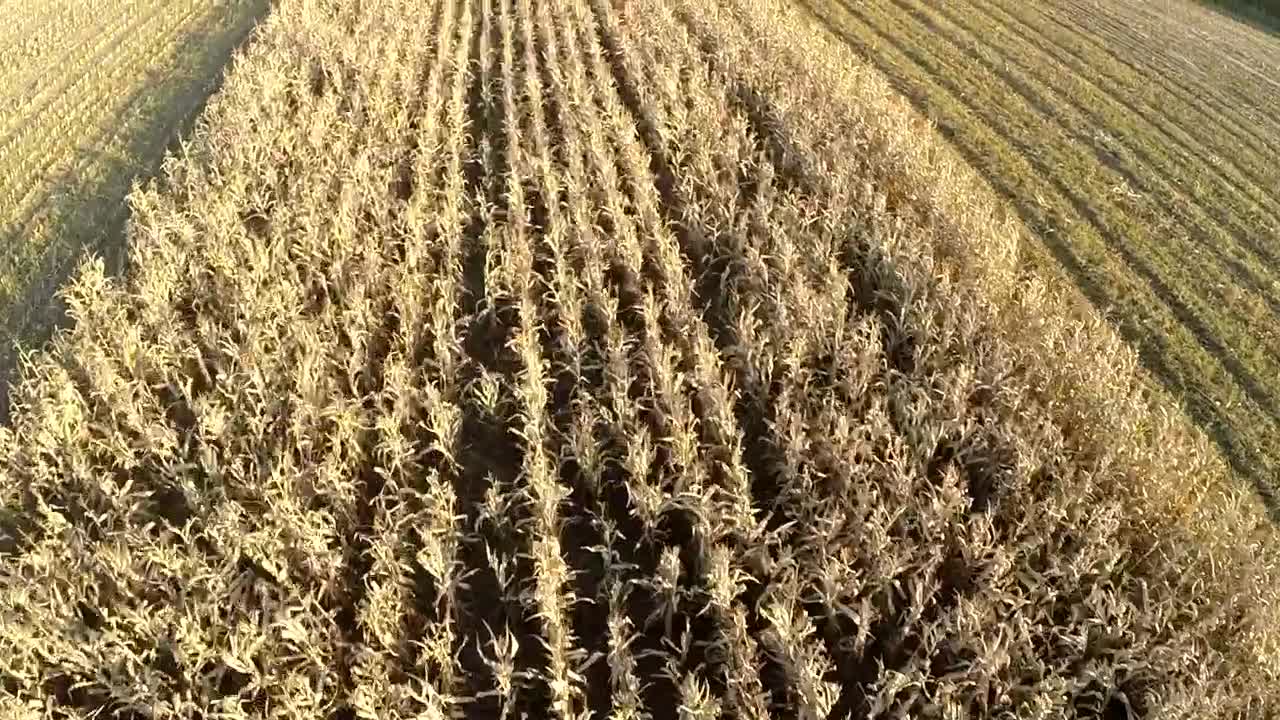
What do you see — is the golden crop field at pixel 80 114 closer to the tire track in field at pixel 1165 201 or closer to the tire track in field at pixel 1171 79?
the tire track in field at pixel 1165 201

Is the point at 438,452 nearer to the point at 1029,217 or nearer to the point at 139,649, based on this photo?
the point at 139,649

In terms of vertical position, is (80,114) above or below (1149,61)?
below

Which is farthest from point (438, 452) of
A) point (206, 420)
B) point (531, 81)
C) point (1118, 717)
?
point (531, 81)

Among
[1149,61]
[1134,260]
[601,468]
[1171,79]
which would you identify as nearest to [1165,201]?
[1134,260]

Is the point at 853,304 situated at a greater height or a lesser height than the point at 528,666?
greater

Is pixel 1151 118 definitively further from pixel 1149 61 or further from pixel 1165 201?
pixel 1165 201

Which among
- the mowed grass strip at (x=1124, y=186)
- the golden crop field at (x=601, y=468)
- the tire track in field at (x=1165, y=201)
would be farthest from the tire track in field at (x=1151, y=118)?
the golden crop field at (x=601, y=468)

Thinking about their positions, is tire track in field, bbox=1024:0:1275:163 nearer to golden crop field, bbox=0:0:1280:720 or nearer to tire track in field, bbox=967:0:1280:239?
tire track in field, bbox=967:0:1280:239
